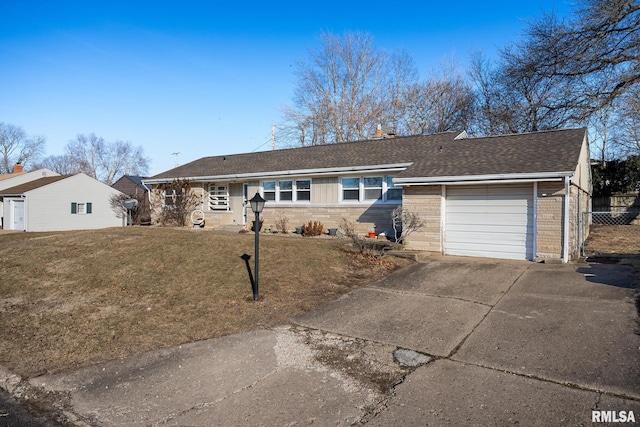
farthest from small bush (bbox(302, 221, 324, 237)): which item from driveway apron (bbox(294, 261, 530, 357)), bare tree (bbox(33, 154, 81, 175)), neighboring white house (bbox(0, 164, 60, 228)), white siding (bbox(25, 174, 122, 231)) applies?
bare tree (bbox(33, 154, 81, 175))

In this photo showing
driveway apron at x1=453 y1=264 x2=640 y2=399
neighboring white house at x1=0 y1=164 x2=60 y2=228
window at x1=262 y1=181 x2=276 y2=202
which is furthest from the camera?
neighboring white house at x1=0 y1=164 x2=60 y2=228

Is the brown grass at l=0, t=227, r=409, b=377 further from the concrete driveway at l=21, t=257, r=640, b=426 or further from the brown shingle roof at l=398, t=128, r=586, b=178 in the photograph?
the brown shingle roof at l=398, t=128, r=586, b=178

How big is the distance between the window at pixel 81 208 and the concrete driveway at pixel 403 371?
1190 inches

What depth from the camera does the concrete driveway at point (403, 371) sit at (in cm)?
356

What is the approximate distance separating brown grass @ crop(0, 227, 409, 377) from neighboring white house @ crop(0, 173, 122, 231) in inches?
767

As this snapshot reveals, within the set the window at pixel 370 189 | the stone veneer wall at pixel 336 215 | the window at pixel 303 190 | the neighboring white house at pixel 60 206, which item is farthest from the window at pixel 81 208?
the window at pixel 370 189

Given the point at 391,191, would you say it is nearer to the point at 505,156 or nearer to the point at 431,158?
the point at 431,158

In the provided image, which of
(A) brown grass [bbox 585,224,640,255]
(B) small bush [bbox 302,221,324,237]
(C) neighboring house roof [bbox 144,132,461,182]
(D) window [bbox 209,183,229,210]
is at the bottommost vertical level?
(A) brown grass [bbox 585,224,640,255]

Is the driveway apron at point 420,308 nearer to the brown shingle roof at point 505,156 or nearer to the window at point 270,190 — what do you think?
the brown shingle roof at point 505,156

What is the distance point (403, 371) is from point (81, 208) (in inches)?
1295

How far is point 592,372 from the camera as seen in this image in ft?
13.6

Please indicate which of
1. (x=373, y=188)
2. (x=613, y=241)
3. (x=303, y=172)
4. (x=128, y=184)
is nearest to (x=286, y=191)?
(x=303, y=172)

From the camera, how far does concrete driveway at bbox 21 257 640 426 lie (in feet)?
11.7

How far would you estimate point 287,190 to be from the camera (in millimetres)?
18391
